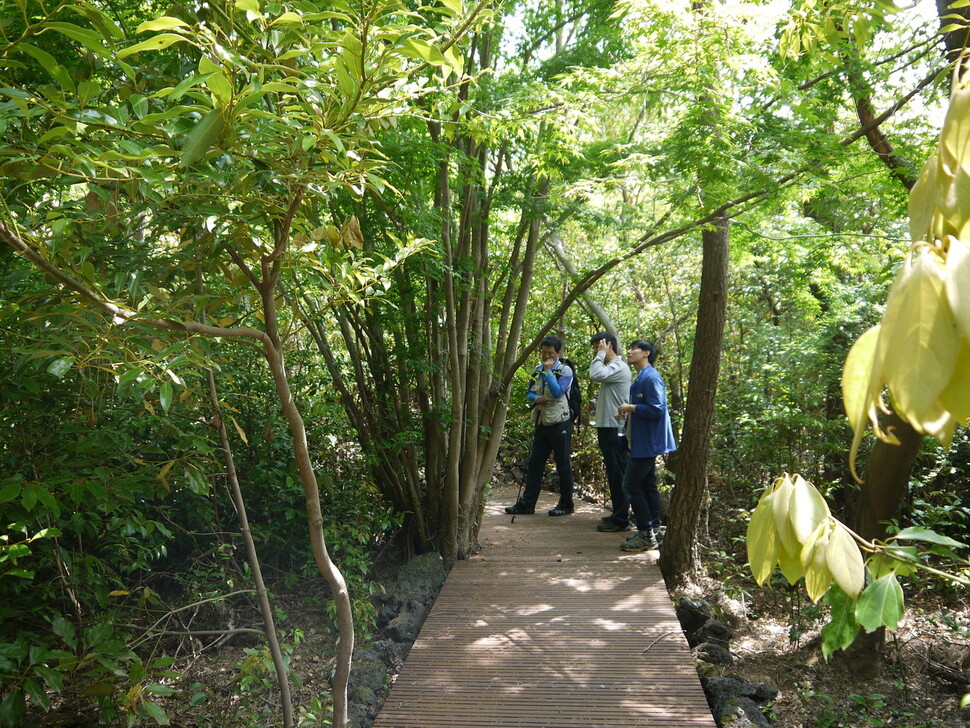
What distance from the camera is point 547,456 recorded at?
752cm

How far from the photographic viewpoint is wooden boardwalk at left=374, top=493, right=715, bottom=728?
3680 millimetres

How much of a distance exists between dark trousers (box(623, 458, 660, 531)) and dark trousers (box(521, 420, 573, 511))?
99 centimetres

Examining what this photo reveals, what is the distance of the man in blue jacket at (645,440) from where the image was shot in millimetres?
6105

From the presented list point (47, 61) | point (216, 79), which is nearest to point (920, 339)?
point (216, 79)

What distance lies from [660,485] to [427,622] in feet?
14.3

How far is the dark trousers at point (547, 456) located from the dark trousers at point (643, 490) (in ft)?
3.25

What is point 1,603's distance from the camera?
2896 millimetres

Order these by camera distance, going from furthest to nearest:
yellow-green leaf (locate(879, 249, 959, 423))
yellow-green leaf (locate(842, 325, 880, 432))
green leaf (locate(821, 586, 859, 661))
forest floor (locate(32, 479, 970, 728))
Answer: forest floor (locate(32, 479, 970, 728))
green leaf (locate(821, 586, 859, 661))
yellow-green leaf (locate(842, 325, 880, 432))
yellow-green leaf (locate(879, 249, 959, 423))

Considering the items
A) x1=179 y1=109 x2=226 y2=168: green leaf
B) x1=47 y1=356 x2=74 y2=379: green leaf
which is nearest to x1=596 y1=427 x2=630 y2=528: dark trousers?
x1=47 y1=356 x2=74 y2=379: green leaf

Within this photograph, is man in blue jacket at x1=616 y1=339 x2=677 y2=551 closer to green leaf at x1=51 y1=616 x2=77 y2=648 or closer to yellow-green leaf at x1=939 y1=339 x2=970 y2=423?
green leaf at x1=51 y1=616 x2=77 y2=648

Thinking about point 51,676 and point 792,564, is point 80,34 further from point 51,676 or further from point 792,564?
point 51,676

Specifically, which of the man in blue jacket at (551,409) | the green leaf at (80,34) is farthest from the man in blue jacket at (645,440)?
the green leaf at (80,34)

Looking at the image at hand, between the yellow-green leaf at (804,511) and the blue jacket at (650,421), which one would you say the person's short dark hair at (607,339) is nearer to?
the blue jacket at (650,421)

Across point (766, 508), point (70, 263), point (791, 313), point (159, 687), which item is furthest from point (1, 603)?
point (791, 313)
